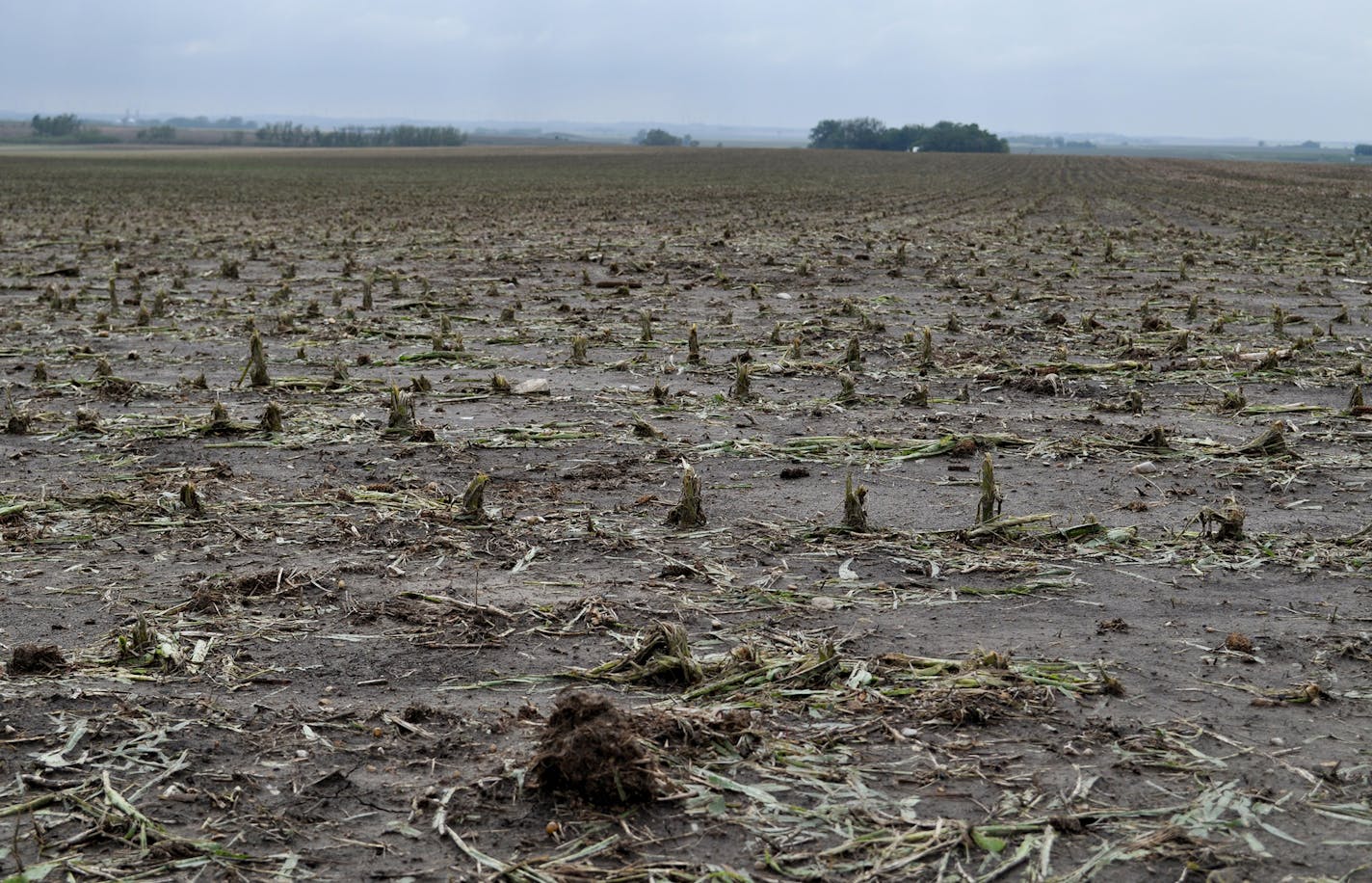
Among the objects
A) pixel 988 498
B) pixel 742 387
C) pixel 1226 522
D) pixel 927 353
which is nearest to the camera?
pixel 1226 522

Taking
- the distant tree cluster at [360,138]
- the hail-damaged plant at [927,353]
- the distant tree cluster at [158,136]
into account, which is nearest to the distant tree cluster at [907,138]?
the distant tree cluster at [360,138]

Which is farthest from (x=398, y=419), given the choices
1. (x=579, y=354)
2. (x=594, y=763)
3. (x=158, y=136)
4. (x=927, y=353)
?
(x=158, y=136)

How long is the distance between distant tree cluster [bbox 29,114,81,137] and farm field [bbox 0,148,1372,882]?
167396mm

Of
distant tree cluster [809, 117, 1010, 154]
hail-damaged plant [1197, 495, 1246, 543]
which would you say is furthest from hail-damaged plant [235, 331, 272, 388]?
distant tree cluster [809, 117, 1010, 154]

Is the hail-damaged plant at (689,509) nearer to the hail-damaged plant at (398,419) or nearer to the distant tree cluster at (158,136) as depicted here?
the hail-damaged plant at (398,419)

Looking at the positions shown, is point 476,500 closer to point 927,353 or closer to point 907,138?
point 927,353

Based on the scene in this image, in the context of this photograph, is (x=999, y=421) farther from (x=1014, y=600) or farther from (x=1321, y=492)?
(x=1014, y=600)

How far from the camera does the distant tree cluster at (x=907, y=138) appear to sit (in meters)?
A: 141

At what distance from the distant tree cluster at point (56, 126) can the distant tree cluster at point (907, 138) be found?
9339 cm

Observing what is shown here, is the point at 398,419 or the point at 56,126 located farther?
the point at 56,126

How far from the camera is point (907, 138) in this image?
495 feet

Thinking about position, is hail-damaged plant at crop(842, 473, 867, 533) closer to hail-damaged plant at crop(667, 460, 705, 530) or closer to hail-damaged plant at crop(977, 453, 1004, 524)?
hail-damaged plant at crop(977, 453, 1004, 524)

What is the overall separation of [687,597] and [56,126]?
599ft

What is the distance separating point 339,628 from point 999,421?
19.0ft
